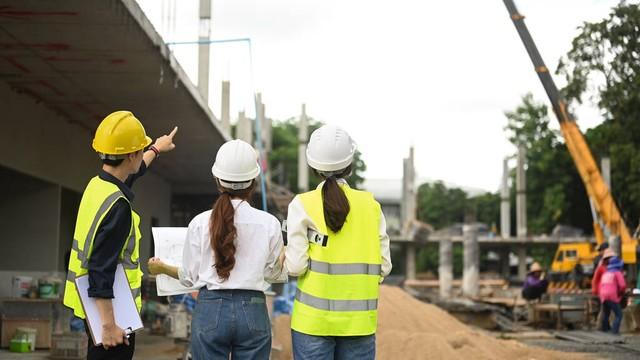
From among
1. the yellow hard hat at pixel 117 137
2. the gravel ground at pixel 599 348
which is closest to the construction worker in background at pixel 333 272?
the yellow hard hat at pixel 117 137

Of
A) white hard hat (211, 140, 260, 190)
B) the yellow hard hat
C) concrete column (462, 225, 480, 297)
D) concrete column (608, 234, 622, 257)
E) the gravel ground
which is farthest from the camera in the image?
concrete column (462, 225, 480, 297)

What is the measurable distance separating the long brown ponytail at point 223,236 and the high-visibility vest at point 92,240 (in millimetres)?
392

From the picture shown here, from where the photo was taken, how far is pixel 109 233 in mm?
4500

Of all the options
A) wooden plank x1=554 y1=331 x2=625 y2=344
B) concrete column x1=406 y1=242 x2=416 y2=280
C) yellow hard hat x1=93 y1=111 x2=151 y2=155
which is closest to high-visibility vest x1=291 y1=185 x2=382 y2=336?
yellow hard hat x1=93 y1=111 x2=151 y2=155

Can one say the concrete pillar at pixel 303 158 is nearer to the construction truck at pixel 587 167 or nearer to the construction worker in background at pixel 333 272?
the construction truck at pixel 587 167

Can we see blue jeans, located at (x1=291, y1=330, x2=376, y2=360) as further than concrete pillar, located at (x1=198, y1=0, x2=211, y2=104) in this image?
No

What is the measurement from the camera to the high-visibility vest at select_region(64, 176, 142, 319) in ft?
14.9

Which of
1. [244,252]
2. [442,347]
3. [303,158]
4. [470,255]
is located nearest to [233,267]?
[244,252]

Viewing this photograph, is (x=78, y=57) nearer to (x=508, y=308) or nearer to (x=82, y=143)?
(x=82, y=143)

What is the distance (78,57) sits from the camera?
13078mm

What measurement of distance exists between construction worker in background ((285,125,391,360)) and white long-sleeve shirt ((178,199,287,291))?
16cm

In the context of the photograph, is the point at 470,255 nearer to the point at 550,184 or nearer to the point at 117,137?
the point at 550,184

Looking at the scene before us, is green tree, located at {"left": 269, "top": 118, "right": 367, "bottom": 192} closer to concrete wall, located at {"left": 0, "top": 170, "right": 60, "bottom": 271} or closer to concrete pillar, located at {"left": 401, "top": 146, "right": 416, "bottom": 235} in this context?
concrete pillar, located at {"left": 401, "top": 146, "right": 416, "bottom": 235}

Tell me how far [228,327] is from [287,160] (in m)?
66.7
